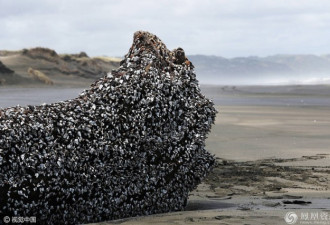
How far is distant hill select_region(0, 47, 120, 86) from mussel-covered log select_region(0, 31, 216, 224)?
35.8m

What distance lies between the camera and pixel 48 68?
51312 millimetres

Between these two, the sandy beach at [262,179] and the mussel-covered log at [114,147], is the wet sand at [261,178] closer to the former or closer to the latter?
the sandy beach at [262,179]

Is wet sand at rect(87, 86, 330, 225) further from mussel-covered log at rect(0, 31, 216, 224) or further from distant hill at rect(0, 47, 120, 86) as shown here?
distant hill at rect(0, 47, 120, 86)

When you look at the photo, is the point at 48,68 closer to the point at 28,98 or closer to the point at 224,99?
the point at 28,98

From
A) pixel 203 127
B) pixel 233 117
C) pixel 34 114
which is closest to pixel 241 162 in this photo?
pixel 203 127

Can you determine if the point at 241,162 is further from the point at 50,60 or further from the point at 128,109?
the point at 50,60

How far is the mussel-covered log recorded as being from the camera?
4.78 metres

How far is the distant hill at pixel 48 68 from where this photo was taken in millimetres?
42688

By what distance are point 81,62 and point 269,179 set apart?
52.4 meters

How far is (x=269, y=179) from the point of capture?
7781 millimetres

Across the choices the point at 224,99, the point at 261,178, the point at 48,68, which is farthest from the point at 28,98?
the point at 48,68

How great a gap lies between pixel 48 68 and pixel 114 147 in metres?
47.5

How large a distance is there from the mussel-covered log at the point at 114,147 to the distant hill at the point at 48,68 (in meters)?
35.8

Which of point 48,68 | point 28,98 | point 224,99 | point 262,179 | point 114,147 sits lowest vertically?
point 262,179
